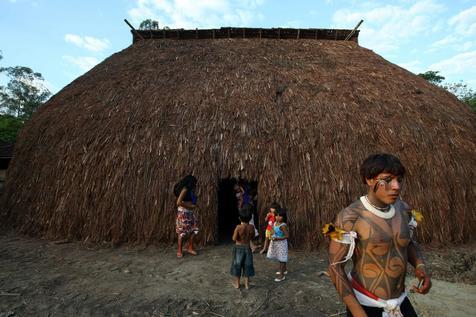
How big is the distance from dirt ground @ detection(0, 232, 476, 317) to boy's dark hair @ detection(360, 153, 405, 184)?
2587mm

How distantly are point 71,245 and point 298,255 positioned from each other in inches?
189

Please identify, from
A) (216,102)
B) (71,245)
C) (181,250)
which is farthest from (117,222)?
(216,102)

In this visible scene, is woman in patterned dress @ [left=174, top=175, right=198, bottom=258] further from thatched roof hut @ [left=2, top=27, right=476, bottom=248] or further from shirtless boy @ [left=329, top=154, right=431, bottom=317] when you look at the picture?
shirtless boy @ [left=329, top=154, right=431, bottom=317]

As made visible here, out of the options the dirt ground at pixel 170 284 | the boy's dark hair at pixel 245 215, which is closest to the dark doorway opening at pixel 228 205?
the dirt ground at pixel 170 284

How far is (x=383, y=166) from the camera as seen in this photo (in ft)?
5.87

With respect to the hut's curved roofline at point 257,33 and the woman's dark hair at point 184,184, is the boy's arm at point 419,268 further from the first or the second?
the hut's curved roofline at point 257,33

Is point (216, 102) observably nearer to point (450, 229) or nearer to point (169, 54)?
point (169, 54)

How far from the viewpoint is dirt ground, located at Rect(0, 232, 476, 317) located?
12.1 ft

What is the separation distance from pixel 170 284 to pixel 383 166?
3.79m

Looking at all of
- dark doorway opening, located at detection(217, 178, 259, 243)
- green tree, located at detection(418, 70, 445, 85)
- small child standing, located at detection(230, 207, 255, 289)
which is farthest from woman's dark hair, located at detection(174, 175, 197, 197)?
green tree, located at detection(418, 70, 445, 85)

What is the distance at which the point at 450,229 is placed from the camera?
6215mm

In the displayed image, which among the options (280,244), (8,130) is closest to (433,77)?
(280,244)

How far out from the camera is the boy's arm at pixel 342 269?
64.4 inches

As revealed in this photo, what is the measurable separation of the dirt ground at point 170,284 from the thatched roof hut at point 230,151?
59 cm
